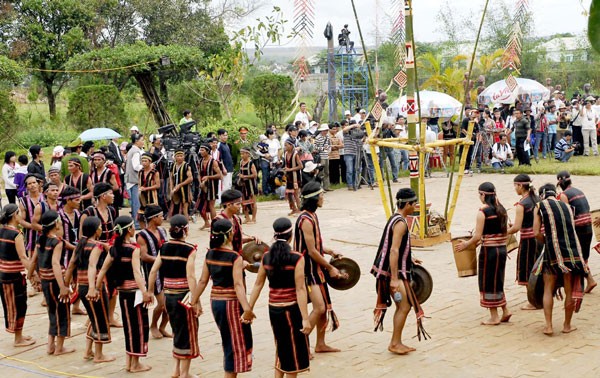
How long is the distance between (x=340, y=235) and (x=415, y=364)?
625cm

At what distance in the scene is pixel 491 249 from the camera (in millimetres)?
8375

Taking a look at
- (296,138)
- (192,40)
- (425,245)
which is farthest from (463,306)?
(192,40)

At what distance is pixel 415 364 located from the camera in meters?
7.31

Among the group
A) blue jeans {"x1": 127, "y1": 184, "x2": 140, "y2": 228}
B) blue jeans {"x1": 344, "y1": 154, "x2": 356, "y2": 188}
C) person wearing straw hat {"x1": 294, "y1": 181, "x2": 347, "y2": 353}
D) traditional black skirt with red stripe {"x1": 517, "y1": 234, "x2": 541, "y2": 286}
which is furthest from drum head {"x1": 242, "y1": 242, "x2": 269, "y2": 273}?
blue jeans {"x1": 344, "y1": 154, "x2": 356, "y2": 188}

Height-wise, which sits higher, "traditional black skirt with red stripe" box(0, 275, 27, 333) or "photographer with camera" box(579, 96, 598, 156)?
"photographer with camera" box(579, 96, 598, 156)

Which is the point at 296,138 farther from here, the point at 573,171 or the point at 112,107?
the point at 112,107

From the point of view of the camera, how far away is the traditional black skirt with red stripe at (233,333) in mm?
6637

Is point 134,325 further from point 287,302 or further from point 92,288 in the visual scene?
point 287,302

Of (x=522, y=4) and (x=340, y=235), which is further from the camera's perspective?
(x=340, y=235)

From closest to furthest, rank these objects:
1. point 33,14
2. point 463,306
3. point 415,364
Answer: point 415,364 < point 463,306 < point 33,14

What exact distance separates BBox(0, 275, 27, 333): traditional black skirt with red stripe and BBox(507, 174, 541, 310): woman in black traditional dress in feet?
16.8

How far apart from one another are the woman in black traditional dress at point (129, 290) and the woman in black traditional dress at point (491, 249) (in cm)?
339

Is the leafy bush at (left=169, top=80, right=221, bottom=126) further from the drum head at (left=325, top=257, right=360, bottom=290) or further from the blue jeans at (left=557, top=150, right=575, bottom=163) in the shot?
the drum head at (left=325, top=257, right=360, bottom=290)

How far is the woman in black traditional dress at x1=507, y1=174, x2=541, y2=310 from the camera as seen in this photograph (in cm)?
852
